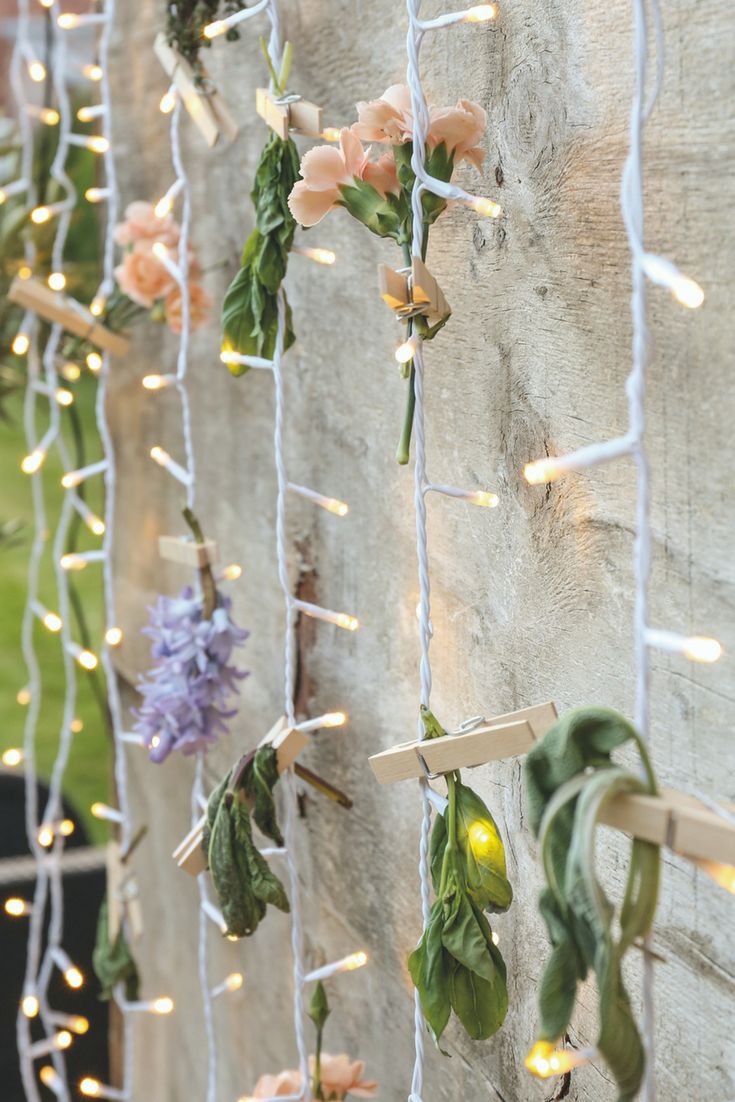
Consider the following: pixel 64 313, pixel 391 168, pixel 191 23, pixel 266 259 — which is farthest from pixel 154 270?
pixel 391 168

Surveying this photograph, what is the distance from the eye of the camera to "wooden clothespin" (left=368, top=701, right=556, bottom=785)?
1.94ft

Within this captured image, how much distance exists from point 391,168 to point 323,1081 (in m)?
0.72

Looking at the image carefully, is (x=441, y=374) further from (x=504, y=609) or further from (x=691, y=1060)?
(x=691, y=1060)

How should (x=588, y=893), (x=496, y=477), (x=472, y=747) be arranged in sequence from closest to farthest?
(x=588, y=893) < (x=472, y=747) < (x=496, y=477)

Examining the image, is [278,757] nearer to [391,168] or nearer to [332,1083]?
[332,1083]

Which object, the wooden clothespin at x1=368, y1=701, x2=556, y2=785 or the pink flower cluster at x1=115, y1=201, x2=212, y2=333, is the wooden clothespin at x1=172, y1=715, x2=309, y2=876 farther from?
the pink flower cluster at x1=115, y1=201, x2=212, y2=333

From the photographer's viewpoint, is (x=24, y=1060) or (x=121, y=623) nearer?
(x=24, y=1060)

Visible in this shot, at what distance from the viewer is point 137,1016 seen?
1.71 metres

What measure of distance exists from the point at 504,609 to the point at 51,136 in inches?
49.3

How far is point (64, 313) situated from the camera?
48.1 inches

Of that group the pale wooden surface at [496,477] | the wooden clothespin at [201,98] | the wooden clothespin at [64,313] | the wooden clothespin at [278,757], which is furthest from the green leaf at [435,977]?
the wooden clothespin at [64,313]

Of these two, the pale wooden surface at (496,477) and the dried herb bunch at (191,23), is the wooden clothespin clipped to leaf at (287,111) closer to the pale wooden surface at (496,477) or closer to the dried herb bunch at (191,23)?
the pale wooden surface at (496,477)

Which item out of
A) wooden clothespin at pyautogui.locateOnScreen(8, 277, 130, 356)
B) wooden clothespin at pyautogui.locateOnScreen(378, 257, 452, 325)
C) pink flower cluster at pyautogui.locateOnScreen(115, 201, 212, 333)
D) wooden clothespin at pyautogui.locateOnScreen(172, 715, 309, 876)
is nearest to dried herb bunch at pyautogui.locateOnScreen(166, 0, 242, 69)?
pink flower cluster at pyautogui.locateOnScreen(115, 201, 212, 333)

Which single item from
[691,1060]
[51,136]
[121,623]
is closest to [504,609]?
[691,1060]
